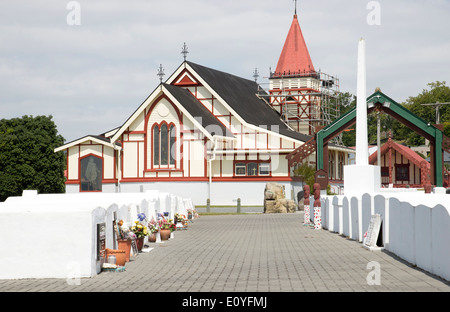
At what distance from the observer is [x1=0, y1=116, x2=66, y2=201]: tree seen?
67.8 meters

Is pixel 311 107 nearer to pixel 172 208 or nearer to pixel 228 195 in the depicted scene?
pixel 228 195

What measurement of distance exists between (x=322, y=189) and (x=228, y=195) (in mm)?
15001

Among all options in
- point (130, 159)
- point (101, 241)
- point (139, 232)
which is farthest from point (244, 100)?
point (101, 241)

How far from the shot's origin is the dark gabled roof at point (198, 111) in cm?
5478

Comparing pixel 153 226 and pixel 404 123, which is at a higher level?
pixel 404 123

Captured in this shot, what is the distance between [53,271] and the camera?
585 inches

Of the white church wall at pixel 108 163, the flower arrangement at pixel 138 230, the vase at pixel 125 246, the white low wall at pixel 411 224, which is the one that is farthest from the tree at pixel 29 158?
the vase at pixel 125 246

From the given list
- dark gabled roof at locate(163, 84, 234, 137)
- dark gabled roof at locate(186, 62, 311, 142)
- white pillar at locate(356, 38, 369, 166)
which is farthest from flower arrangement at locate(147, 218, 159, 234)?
dark gabled roof at locate(186, 62, 311, 142)

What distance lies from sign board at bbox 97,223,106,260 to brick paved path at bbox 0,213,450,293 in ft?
1.84

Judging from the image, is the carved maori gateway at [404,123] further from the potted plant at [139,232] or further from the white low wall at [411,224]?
the potted plant at [139,232]

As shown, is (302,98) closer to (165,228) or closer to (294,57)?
(294,57)

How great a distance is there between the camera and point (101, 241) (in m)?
15.9

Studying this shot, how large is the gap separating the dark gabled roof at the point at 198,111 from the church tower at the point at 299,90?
11.0 m

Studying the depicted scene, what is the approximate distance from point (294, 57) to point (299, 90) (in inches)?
163
